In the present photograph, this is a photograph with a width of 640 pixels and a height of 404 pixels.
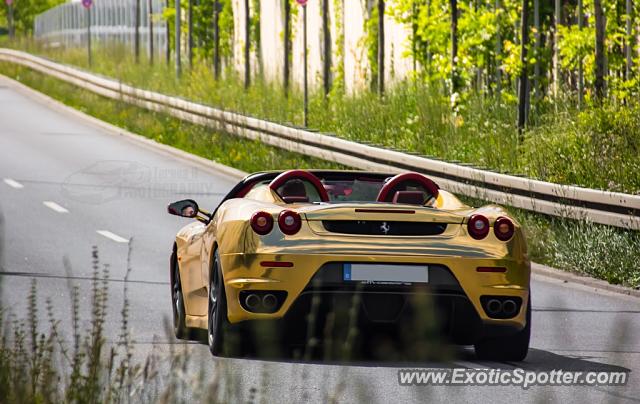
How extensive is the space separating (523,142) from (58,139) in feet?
45.8

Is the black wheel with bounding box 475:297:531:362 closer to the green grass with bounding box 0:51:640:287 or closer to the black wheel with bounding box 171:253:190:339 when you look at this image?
the black wheel with bounding box 171:253:190:339

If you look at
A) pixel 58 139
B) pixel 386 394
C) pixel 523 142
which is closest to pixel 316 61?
pixel 58 139

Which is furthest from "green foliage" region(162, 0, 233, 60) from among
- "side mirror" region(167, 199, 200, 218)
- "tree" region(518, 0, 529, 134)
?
"side mirror" region(167, 199, 200, 218)

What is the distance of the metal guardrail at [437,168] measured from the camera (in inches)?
553

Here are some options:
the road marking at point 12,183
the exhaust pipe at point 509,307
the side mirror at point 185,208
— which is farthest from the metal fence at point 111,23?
the exhaust pipe at point 509,307

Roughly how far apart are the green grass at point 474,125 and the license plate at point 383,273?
6.37 meters

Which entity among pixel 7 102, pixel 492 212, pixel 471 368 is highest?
pixel 492 212

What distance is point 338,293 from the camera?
902cm

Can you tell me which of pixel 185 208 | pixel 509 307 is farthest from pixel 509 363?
pixel 185 208

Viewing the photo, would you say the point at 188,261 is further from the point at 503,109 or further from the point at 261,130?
the point at 261,130

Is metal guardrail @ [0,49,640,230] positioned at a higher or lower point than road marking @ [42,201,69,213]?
higher

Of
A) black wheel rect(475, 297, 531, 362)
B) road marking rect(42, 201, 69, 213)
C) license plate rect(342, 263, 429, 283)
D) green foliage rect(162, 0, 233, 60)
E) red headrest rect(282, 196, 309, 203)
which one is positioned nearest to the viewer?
license plate rect(342, 263, 429, 283)

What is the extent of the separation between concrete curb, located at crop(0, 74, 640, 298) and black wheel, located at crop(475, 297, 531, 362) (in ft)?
12.2

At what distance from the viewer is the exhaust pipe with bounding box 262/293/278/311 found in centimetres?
920
